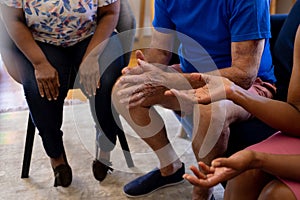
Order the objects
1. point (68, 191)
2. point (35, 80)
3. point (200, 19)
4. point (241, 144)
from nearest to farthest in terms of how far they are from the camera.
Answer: point (241, 144) < point (200, 19) < point (35, 80) < point (68, 191)

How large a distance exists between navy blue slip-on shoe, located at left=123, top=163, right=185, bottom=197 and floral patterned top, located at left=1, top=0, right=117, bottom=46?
592mm

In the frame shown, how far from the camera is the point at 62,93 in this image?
155 cm

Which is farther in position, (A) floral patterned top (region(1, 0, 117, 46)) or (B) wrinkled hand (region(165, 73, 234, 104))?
(A) floral patterned top (region(1, 0, 117, 46))

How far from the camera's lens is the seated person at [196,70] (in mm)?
1252

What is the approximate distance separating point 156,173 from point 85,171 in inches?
12.9

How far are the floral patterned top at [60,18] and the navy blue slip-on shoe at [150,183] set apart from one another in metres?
0.59

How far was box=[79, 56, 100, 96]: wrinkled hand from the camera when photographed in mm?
1524

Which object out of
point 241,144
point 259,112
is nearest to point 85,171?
point 241,144

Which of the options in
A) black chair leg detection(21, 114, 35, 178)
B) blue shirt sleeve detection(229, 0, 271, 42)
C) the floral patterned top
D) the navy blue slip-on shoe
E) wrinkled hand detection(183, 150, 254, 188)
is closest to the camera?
wrinkled hand detection(183, 150, 254, 188)

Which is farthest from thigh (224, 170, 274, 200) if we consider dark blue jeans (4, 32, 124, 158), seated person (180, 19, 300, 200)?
dark blue jeans (4, 32, 124, 158)

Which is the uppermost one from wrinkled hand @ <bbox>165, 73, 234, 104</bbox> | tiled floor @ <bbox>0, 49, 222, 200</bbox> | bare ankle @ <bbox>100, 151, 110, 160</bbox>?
wrinkled hand @ <bbox>165, 73, 234, 104</bbox>

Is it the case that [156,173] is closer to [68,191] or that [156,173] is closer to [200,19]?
[68,191]

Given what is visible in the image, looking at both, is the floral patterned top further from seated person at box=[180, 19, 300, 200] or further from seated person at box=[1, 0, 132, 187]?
seated person at box=[180, 19, 300, 200]

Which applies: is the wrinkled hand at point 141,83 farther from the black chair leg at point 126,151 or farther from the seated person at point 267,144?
the black chair leg at point 126,151
